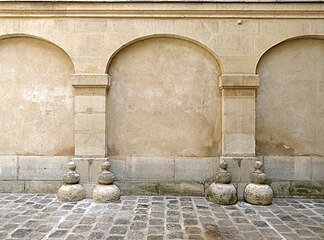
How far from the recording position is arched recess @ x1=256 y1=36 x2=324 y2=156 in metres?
5.58

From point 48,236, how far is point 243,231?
112 inches

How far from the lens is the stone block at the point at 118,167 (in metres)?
5.64

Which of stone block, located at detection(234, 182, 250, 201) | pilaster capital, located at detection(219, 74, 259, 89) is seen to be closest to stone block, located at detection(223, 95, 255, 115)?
pilaster capital, located at detection(219, 74, 259, 89)

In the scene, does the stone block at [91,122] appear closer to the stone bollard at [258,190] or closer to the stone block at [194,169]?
the stone block at [194,169]

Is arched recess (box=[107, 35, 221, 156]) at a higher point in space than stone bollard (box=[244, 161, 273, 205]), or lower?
higher

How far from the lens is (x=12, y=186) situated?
561 centimetres

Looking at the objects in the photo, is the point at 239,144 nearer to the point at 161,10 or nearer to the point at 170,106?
the point at 170,106

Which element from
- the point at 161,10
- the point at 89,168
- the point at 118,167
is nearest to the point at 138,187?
the point at 118,167

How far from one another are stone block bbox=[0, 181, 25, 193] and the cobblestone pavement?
251 millimetres

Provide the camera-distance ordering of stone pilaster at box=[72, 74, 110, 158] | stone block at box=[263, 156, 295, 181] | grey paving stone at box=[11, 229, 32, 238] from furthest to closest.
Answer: stone block at box=[263, 156, 295, 181] < stone pilaster at box=[72, 74, 110, 158] < grey paving stone at box=[11, 229, 32, 238]

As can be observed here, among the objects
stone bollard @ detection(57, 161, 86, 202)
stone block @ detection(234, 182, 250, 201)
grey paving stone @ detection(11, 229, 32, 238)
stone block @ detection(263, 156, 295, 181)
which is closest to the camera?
grey paving stone @ detection(11, 229, 32, 238)

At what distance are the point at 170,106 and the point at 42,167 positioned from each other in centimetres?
313

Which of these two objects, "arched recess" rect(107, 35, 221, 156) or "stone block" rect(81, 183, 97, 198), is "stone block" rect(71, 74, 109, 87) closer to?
"arched recess" rect(107, 35, 221, 156)

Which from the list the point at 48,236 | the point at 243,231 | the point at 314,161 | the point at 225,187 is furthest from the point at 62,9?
the point at 314,161
